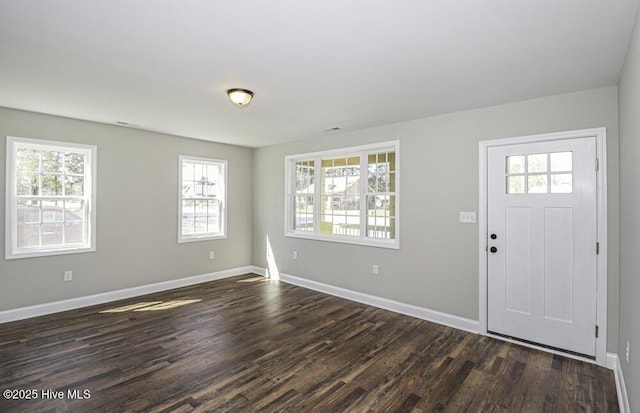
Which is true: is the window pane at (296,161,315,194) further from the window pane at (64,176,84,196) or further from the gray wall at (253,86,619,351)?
the window pane at (64,176,84,196)

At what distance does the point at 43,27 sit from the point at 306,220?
431cm

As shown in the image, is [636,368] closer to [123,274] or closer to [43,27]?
[43,27]

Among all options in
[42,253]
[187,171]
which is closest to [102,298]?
[42,253]

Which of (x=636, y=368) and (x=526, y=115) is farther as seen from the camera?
(x=526, y=115)

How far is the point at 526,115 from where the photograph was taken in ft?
11.1

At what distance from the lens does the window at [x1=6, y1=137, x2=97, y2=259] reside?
4000 millimetres

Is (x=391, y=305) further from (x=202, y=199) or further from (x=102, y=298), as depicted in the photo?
(x=102, y=298)

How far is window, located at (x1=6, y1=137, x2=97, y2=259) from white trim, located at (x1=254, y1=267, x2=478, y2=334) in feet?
10.6

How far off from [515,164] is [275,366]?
3218mm

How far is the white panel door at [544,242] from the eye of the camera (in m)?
3.08

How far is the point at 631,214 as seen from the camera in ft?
7.11

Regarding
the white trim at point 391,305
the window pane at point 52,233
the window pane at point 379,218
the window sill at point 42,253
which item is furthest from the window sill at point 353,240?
the window pane at point 52,233

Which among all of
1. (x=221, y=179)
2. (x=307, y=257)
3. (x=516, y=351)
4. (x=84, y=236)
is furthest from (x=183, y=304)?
(x=516, y=351)

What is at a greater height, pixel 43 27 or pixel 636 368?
pixel 43 27
